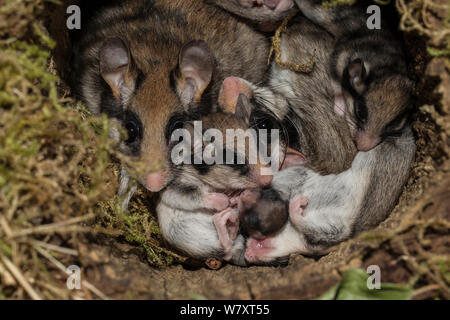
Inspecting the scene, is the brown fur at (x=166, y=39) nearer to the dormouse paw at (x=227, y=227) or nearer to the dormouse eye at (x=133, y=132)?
the dormouse eye at (x=133, y=132)

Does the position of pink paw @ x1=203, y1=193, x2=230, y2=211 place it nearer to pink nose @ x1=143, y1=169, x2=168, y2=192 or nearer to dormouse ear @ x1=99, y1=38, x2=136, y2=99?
pink nose @ x1=143, y1=169, x2=168, y2=192

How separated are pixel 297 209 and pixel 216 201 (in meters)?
0.63

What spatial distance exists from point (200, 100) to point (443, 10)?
186cm

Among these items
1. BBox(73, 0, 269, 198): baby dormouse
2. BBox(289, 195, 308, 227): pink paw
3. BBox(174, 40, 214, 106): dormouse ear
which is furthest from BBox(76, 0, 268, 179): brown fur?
BBox(289, 195, 308, 227): pink paw

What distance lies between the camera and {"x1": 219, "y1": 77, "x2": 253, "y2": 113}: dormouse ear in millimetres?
3742

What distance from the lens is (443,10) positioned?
2.64 m

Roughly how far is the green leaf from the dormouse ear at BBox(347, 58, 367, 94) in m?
1.75

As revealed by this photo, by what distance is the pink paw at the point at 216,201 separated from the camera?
12.2ft

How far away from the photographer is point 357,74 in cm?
378

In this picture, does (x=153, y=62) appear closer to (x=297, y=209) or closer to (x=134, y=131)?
(x=134, y=131)

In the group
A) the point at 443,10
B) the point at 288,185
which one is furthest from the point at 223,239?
the point at 443,10

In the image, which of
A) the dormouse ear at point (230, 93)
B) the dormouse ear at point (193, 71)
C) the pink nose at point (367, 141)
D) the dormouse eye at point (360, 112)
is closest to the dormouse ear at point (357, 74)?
the dormouse eye at point (360, 112)

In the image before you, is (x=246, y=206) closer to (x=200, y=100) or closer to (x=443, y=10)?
(x=200, y=100)
